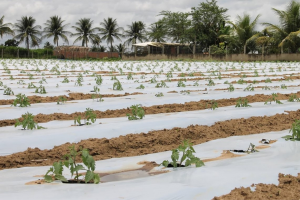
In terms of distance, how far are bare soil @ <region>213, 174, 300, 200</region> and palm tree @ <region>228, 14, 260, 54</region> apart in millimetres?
29881

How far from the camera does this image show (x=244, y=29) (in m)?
31.3

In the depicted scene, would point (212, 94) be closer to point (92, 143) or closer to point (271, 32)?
point (92, 143)

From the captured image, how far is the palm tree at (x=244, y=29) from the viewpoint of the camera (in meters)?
31.3

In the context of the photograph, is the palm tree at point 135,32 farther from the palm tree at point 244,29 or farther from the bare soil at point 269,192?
the bare soil at point 269,192

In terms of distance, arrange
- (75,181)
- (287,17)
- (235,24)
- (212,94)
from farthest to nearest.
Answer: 1. (235,24)
2. (287,17)
3. (212,94)
4. (75,181)

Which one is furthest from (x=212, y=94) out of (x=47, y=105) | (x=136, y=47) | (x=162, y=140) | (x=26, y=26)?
(x=26, y=26)

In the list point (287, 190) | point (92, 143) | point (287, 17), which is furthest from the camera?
point (287, 17)

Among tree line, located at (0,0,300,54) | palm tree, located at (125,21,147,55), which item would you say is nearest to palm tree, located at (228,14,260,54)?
tree line, located at (0,0,300,54)

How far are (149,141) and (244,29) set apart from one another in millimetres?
28664

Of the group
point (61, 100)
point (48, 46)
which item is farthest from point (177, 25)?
point (61, 100)

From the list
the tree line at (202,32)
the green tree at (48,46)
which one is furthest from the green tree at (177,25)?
the green tree at (48,46)

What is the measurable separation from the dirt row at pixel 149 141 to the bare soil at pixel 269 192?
150 cm

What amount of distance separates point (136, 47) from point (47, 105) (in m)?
34.1

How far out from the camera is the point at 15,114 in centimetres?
578
